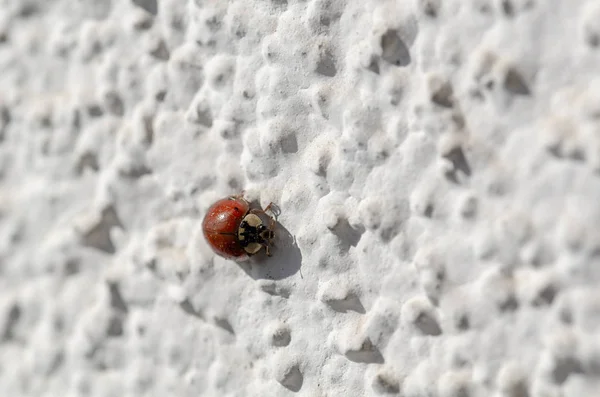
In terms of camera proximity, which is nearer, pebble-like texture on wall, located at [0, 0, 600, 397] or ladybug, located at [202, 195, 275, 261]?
pebble-like texture on wall, located at [0, 0, 600, 397]

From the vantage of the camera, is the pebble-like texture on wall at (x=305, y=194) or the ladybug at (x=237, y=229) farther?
the ladybug at (x=237, y=229)

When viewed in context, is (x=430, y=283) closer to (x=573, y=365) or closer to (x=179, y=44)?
(x=573, y=365)

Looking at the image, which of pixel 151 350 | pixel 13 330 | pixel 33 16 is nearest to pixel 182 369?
pixel 151 350
